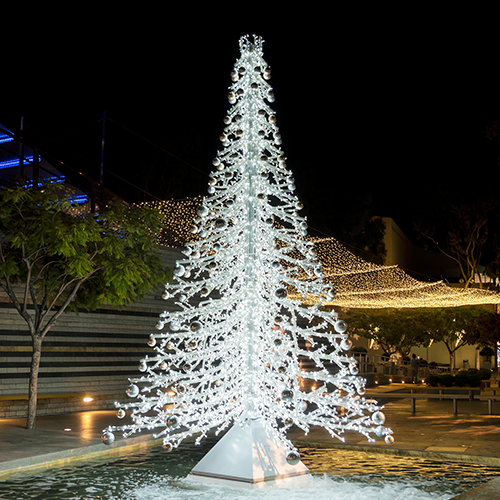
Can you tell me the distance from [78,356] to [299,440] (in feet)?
26.5

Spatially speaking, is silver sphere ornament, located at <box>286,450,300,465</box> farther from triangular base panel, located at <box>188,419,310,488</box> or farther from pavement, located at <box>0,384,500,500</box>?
pavement, located at <box>0,384,500,500</box>

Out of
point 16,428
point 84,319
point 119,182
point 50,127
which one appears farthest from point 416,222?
point 16,428

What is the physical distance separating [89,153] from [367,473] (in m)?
27.6

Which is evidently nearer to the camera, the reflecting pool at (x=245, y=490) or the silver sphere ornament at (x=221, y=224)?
the reflecting pool at (x=245, y=490)

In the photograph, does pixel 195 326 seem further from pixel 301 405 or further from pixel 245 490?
pixel 245 490

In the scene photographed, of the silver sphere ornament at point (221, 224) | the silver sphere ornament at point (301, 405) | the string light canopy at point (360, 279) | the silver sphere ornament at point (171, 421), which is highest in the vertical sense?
the string light canopy at point (360, 279)

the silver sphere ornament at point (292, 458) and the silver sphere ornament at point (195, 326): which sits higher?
the silver sphere ornament at point (195, 326)

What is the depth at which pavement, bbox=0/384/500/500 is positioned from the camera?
9.48 m

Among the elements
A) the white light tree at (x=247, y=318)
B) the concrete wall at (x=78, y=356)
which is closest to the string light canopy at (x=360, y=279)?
the concrete wall at (x=78, y=356)

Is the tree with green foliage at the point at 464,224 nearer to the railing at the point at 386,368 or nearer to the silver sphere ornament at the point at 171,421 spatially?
the railing at the point at 386,368

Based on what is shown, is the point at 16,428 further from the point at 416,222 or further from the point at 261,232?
the point at 416,222

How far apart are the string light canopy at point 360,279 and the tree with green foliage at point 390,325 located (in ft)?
33.5

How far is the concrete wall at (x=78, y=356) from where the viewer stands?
1530cm

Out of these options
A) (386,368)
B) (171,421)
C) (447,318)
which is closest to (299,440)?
(171,421)
